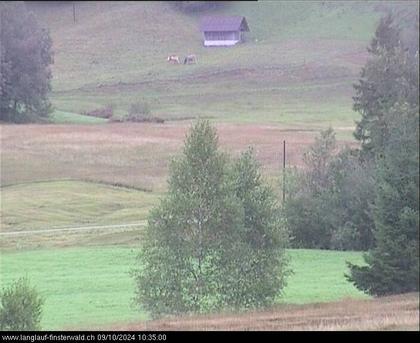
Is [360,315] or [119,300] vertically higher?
[360,315]

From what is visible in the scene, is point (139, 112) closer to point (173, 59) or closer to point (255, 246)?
point (173, 59)

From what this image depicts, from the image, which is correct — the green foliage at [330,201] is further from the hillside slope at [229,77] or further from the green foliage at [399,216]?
the hillside slope at [229,77]

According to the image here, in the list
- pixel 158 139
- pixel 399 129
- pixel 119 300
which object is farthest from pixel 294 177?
pixel 399 129

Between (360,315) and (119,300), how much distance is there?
64.4ft

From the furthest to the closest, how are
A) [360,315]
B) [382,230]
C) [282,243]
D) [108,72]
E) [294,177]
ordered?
[108,72]
[294,177]
[282,243]
[382,230]
[360,315]

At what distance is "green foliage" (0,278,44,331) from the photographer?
23109 millimetres

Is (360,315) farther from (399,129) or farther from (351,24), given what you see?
(351,24)

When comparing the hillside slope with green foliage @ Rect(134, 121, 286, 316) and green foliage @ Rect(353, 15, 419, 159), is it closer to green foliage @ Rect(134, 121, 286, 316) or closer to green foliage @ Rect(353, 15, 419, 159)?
green foliage @ Rect(353, 15, 419, 159)

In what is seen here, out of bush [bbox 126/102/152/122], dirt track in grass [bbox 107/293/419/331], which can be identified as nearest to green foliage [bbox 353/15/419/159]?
dirt track in grass [bbox 107/293/419/331]

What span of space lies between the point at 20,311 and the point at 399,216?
8571mm

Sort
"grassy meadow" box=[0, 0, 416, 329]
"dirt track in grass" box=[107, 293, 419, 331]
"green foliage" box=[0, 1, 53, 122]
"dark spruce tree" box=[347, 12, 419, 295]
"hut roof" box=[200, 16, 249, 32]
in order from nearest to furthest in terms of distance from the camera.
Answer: "dirt track in grass" box=[107, 293, 419, 331] < "dark spruce tree" box=[347, 12, 419, 295] < "hut roof" box=[200, 16, 249, 32] < "grassy meadow" box=[0, 0, 416, 329] < "green foliage" box=[0, 1, 53, 122]

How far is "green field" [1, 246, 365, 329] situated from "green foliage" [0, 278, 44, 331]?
449 centimetres

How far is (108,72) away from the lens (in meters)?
98.4

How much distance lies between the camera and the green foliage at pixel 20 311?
23109mm
